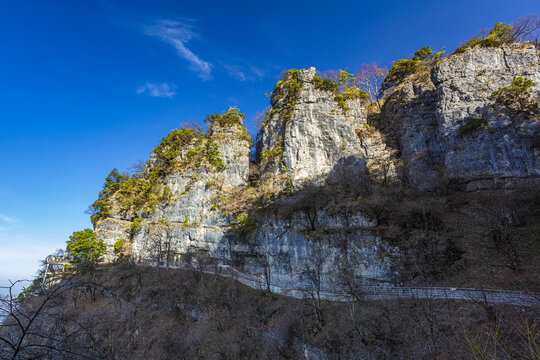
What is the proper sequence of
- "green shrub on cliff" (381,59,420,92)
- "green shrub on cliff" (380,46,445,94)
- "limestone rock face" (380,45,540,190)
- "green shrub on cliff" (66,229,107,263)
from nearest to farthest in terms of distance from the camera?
1. "limestone rock face" (380,45,540,190)
2. "green shrub on cliff" (66,229,107,263)
3. "green shrub on cliff" (380,46,445,94)
4. "green shrub on cliff" (381,59,420,92)

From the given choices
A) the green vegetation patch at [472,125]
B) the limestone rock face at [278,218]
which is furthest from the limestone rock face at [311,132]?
the green vegetation patch at [472,125]

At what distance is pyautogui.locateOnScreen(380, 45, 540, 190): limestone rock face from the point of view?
24531 mm

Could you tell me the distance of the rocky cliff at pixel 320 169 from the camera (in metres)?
24.7

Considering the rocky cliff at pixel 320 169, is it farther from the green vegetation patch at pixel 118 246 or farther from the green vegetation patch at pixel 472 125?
the green vegetation patch at pixel 118 246

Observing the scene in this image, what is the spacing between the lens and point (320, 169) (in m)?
34.0

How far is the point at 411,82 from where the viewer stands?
117ft

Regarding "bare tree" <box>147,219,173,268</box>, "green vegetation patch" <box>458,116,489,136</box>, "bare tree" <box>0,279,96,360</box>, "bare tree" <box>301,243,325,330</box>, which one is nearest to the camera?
"bare tree" <box>0,279,96,360</box>

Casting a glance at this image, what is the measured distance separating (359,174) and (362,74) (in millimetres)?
25932

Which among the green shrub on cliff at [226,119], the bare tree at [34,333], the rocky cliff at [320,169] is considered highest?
the green shrub on cliff at [226,119]

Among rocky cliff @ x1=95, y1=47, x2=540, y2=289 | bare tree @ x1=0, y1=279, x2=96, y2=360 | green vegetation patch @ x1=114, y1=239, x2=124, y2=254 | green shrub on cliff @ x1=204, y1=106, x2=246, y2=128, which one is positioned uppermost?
green shrub on cliff @ x1=204, y1=106, x2=246, y2=128

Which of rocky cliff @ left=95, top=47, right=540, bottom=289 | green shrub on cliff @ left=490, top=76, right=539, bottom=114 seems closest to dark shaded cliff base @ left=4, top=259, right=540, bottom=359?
rocky cliff @ left=95, top=47, right=540, bottom=289

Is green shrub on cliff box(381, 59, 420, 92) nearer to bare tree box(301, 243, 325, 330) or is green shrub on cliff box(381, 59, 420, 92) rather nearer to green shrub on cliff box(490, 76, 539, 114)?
green shrub on cliff box(490, 76, 539, 114)

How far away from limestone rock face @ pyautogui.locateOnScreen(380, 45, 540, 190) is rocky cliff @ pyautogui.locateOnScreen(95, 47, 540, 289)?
4.6 inches

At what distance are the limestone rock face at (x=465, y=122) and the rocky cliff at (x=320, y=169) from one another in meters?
0.12
